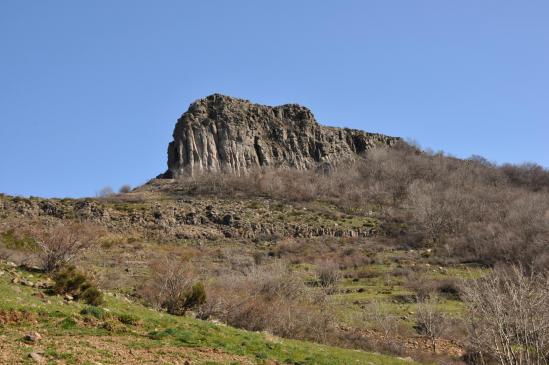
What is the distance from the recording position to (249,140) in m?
101

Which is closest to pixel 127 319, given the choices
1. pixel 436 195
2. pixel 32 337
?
pixel 32 337

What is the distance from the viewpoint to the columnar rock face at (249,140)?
9438cm

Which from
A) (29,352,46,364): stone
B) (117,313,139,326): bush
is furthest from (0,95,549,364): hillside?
(29,352,46,364): stone

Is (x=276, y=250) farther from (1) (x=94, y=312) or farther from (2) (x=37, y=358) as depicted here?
(2) (x=37, y=358)

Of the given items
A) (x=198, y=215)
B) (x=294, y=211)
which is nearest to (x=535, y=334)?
(x=198, y=215)

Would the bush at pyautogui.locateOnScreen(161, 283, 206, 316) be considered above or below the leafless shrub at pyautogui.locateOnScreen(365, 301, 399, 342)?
above

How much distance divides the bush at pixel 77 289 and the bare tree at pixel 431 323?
53.8ft

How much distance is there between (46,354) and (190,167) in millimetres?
82179

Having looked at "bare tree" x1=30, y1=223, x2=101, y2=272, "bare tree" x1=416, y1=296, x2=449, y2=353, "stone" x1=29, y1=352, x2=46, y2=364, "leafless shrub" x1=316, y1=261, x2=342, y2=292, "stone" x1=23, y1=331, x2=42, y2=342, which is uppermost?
"bare tree" x1=30, y1=223, x2=101, y2=272

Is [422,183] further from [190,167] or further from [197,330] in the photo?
[197,330]

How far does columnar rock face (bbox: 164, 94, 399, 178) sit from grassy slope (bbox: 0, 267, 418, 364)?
246 ft

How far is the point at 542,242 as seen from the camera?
48031mm

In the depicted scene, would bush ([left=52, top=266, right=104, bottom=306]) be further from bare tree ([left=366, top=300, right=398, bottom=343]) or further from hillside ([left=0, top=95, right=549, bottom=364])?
bare tree ([left=366, top=300, right=398, bottom=343])

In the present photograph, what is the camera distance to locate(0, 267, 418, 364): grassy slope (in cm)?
1065
